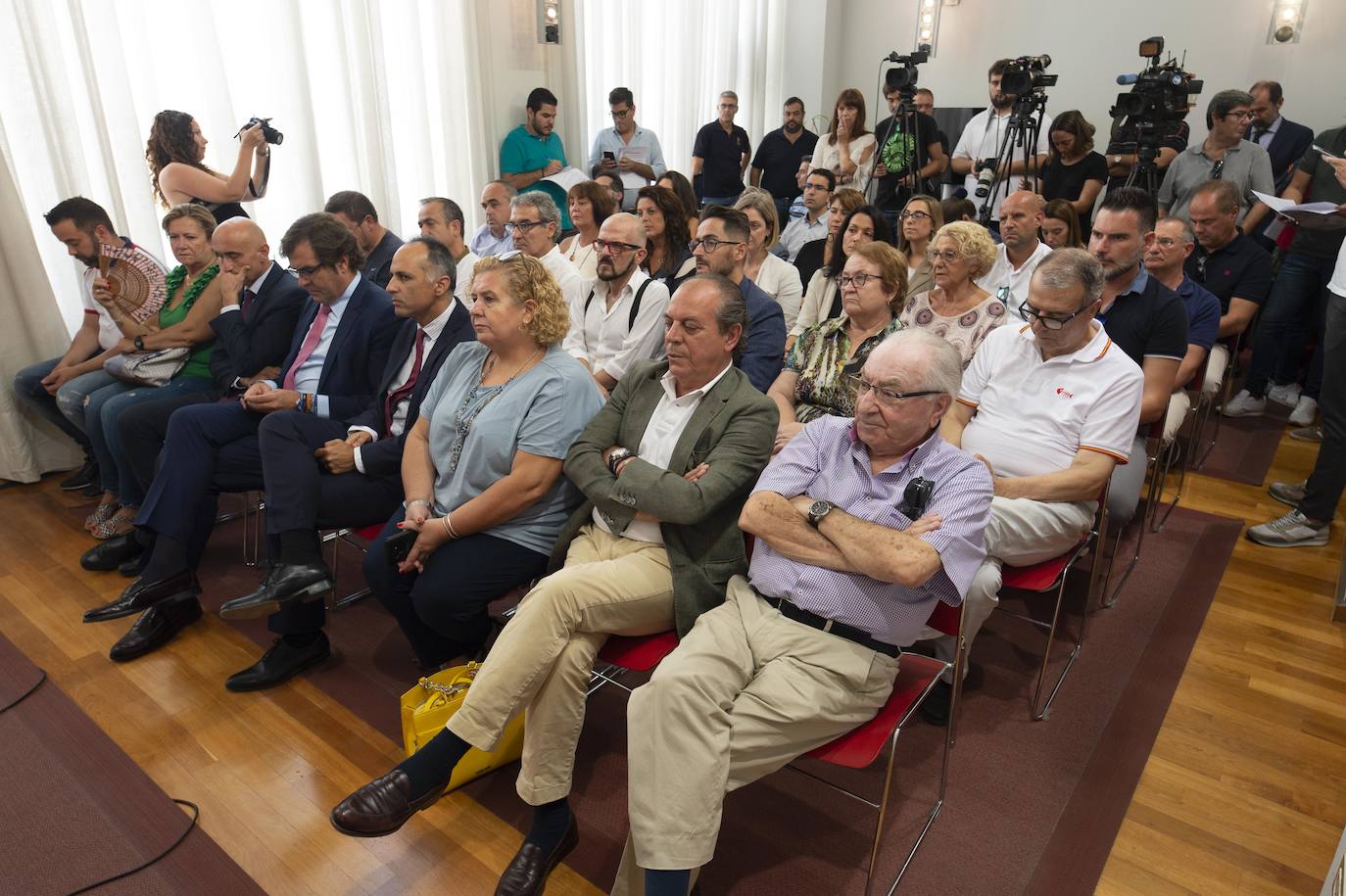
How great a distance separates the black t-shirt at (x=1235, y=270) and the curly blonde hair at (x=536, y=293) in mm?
3261

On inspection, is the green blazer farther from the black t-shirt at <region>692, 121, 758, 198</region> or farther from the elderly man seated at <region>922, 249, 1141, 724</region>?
the black t-shirt at <region>692, 121, 758, 198</region>

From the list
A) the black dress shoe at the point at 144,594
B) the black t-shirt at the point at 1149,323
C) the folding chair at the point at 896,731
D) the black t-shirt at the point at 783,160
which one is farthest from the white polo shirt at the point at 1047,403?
the black t-shirt at the point at 783,160

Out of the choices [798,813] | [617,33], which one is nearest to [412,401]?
[798,813]

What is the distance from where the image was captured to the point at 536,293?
232cm

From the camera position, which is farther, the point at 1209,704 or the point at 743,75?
the point at 743,75

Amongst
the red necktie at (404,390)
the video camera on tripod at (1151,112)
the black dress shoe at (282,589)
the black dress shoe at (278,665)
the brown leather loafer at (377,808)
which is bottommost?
the black dress shoe at (278,665)

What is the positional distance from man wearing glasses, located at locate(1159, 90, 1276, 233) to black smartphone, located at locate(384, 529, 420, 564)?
445 centimetres

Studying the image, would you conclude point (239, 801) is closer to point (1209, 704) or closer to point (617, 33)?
point (1209, 704)

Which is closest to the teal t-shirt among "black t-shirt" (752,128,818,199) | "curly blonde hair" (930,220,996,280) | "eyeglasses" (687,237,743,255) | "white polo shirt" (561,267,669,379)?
"black t-shirt" (752,128,818,199)

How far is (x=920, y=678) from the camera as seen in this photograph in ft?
6.17

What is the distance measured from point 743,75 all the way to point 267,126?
5.24m

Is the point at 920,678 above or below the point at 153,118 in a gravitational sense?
below

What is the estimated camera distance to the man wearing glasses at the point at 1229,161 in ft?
15.1

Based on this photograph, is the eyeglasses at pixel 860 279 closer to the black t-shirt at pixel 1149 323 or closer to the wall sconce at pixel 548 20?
the black t-shirt at pixel 1149 323
